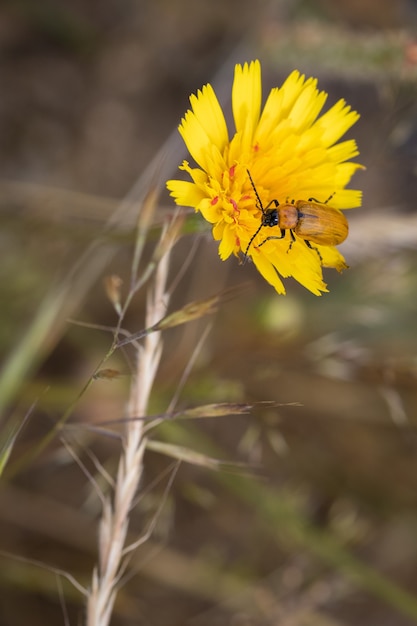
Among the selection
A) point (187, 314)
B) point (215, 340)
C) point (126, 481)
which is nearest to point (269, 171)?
point (187, 314)

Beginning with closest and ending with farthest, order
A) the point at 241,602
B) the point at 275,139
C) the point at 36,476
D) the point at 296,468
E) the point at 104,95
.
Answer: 1. the point at 275,139
2. the point at 241,602
3. the point at 36,476
4. the point at 296,468
5. the point at 104,95

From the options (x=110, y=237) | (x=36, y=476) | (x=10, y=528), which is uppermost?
(x=110, y=237)

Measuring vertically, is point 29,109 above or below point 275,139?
above

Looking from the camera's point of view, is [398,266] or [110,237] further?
[398,266]

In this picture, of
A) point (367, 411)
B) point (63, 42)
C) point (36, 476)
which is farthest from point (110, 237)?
point (63, 42)

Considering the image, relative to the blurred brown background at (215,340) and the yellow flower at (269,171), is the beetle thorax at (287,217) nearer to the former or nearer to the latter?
the yellow flower at (269,171)

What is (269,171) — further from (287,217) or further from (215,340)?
(215,340)

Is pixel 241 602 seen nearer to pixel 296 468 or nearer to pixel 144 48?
pixel 296 468
